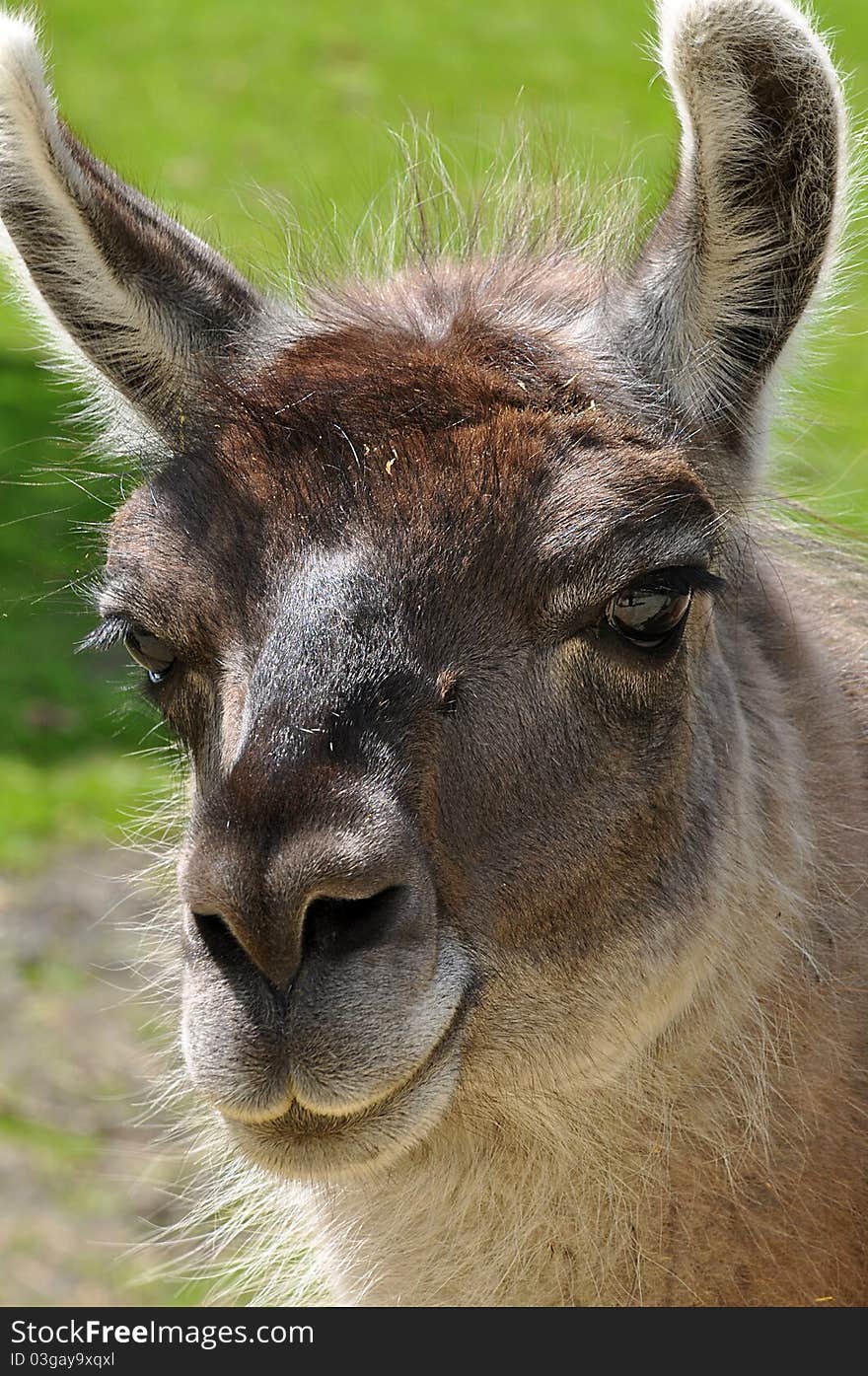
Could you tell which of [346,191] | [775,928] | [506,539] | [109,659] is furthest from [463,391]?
[346,191]

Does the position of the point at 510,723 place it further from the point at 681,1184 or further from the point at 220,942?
the point at 681,1184

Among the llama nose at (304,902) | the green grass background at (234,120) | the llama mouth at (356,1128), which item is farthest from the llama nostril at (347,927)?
the green grass background at (234,120)

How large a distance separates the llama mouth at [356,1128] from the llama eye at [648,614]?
86 centimetres

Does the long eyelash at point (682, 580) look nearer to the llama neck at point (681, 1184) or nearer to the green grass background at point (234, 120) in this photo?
the llama neck at point (681, 1184)

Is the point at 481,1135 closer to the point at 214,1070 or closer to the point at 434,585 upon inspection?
the point at 214,1070

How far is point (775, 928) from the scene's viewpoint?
4.24 m

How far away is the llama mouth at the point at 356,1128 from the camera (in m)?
3.44

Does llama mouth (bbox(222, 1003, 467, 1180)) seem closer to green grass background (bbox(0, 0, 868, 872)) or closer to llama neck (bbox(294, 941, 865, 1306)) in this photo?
llama neck (bbox(294, 941, 865, 1306))

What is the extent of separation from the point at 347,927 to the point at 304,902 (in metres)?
0.13

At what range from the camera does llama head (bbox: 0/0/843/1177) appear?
333 centimetres

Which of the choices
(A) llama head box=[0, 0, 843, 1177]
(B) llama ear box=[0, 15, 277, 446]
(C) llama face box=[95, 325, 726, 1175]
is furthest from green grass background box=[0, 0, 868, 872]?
(C) llama face box=[95, 325, 726, 1175]

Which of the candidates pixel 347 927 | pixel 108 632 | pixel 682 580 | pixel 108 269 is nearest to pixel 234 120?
pixel 108 269

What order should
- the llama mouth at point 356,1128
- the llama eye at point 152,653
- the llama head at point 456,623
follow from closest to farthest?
the llama head at point 456,623 → the llama mouth at point 356,1128 → the llama eye at point 152,653

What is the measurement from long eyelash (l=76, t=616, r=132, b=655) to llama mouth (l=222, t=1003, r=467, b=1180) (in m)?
1.18
